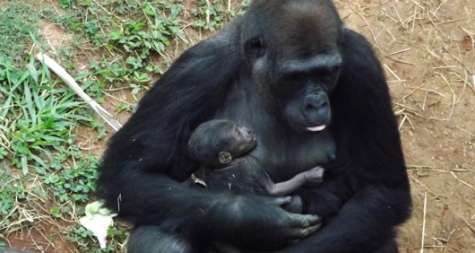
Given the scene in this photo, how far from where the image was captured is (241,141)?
5230mm

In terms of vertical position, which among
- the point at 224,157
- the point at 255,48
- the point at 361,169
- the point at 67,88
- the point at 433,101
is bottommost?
the point at 433,101

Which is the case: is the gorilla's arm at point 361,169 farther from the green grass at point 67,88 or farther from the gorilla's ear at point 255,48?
the green grass at point 67,88

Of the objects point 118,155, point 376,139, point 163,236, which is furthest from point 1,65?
point 376,139

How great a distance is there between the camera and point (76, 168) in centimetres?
642

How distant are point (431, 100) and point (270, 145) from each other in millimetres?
2176

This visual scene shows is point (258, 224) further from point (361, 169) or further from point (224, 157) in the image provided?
point (361, 169)

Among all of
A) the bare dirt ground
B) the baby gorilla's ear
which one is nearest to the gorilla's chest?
the baby gorilla's ear

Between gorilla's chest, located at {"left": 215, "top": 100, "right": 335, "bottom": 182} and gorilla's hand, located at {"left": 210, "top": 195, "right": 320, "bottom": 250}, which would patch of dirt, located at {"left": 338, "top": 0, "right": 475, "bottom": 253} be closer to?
gorilla's chest, located at {"left": 215, "top": 100, "right": 335, "bottom": 182}

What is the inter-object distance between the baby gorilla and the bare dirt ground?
4.77ft

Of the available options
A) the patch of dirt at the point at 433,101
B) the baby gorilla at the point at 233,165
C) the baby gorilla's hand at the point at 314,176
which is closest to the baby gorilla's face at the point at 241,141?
the baby gorilla at the point at 233,165

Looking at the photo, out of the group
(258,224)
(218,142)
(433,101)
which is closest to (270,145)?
(218,142)

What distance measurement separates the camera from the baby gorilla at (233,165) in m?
5.18

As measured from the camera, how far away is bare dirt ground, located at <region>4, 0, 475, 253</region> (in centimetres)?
669

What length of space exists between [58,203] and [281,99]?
6.38 ft
